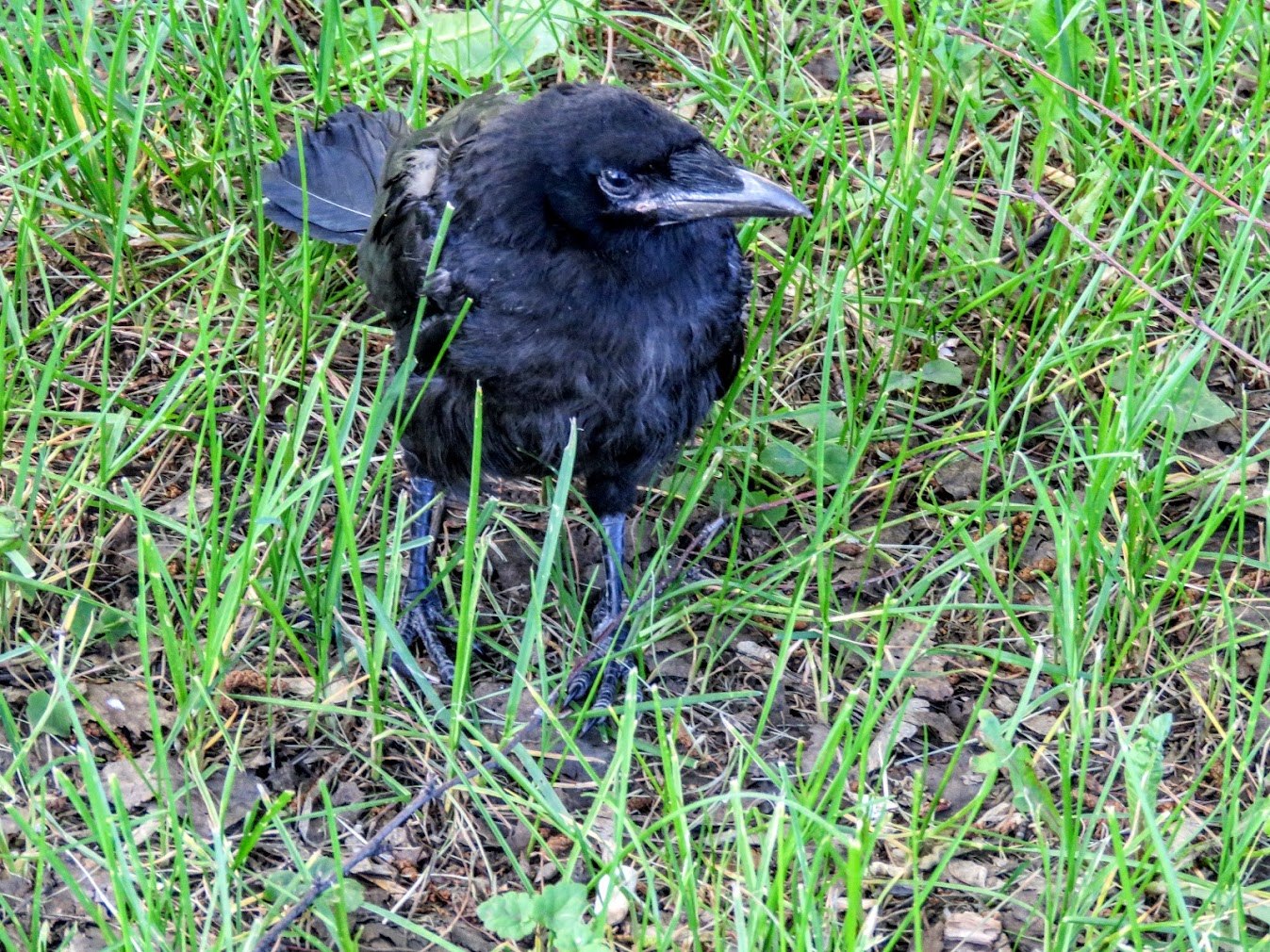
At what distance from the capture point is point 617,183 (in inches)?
125

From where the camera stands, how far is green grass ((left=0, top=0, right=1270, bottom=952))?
2852 millimetres

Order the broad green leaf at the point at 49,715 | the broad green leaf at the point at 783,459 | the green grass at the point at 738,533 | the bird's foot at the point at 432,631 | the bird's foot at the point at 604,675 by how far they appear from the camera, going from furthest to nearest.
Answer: the broad green leaf at the point at 783,459, the bird's foot at the point at 432,631, the bird's foot at the point at 604,675, the broad green leaf at the point at 49,715, the green grass at the point at 738,533

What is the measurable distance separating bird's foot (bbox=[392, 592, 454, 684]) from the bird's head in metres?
0.94

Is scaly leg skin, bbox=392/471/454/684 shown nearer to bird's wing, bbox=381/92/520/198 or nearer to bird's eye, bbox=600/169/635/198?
bird's wing, bbox=381/92/520/198

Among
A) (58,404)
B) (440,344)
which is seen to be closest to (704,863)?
(440,344)

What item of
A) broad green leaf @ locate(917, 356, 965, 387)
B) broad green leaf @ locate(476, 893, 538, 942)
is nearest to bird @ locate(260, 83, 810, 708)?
broad green leaf @ locate(476, 893, 538, 942)

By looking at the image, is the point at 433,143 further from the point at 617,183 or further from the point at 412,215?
the point at 617,183

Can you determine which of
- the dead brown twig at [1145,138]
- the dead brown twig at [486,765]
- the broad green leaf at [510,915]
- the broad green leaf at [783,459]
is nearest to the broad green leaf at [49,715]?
the dead brown twig at [486,765]

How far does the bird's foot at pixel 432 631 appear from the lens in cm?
359

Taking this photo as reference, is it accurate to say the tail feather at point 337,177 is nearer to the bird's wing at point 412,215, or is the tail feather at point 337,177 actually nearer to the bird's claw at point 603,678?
the bird's wing at point 412,215

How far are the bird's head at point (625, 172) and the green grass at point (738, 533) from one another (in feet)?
1.61

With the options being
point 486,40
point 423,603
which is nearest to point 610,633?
point 423,603

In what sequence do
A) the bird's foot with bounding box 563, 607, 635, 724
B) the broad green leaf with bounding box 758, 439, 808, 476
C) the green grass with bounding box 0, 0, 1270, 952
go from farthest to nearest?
the broad green leaf with bounding box 758, 439, 808, 476 < the bird's foot with bounding box 563, 607, 635, 724 < the green grass with bounding box 0, 0, 1270, 952

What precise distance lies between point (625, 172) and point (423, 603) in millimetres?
1100
